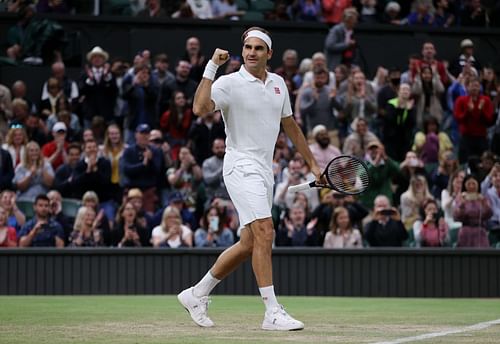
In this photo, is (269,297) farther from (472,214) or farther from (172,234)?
(472,214)

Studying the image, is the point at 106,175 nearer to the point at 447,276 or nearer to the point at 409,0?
the point at 447,276

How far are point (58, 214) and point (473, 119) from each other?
6460mm

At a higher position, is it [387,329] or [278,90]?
[278,90]

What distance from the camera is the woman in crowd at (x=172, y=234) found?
15703mm

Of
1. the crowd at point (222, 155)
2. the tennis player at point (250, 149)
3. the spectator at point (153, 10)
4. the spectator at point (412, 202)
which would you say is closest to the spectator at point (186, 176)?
the crowd at point (222, 155)

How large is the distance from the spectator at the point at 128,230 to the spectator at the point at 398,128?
447 centimetres

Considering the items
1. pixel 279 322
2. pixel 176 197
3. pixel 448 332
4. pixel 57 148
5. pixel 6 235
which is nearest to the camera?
pixel 279 322

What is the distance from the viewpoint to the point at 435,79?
19016 millimetres

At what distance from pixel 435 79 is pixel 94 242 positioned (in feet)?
20.3

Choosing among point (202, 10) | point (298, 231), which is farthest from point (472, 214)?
point (202, 10)

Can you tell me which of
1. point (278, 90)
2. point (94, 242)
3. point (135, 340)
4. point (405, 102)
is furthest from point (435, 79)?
point (135, 340)

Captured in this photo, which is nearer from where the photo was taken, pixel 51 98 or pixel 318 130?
pixel 318 130

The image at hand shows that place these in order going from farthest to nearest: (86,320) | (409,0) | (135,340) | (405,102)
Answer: (409,0)
(405,102)
(86,320)
(135,340)

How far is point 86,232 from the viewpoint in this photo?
15.9 metres
